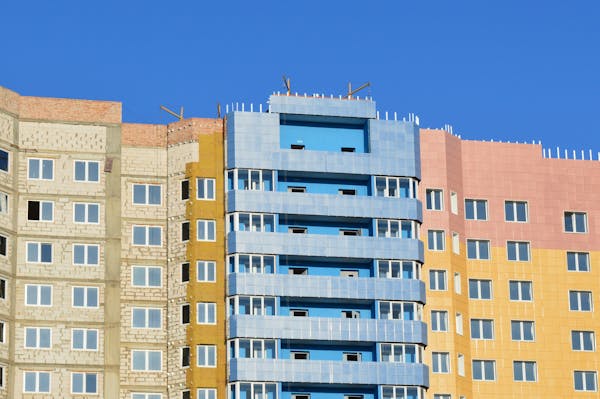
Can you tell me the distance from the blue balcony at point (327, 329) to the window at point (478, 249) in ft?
33.0

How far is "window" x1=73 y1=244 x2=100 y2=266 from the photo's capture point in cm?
13825

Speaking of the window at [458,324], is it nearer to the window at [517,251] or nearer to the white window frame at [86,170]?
the window at [517,251]

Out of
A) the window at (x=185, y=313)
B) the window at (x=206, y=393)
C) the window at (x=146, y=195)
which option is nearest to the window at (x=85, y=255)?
the window at (x=146, y=195)

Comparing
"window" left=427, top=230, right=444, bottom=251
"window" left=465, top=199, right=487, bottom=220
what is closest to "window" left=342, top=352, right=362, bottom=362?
"window" left=427, top=230, right=444, bottom=251

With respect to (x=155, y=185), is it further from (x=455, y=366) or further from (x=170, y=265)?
(x=455, y=366)

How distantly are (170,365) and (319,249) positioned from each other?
51.7ft

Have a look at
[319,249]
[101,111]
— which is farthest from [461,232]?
[101,111]

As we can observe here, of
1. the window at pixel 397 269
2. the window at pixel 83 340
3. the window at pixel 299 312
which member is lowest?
the window at pixel 83 340

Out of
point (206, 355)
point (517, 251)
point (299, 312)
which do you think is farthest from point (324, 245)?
point (517, 251)

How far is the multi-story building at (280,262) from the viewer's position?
136 meters

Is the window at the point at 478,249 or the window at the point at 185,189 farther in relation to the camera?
the window at the point at 478,249

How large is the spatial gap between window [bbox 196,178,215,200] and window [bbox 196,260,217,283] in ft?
19.0

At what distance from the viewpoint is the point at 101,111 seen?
143125 millimetres

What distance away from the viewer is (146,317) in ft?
455
